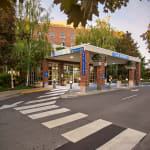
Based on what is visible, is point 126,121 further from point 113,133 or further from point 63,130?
point 63,130

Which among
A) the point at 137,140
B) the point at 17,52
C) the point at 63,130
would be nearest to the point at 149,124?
the point at 137,140

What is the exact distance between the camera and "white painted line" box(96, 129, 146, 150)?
2775 mm

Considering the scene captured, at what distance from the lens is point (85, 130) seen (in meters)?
3.65

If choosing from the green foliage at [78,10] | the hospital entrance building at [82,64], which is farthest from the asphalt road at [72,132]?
the hospital entrance building at [82,64]

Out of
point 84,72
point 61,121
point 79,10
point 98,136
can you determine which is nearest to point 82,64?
point 84,72

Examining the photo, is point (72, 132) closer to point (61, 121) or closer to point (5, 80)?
point (61, 121)

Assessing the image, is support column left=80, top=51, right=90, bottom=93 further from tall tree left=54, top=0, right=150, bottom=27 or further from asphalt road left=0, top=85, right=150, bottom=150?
tall tree left=54, top=0, right=150, bottom=27

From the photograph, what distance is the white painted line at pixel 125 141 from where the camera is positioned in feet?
9.11

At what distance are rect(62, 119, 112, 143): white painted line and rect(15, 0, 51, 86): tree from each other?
41.6 feet

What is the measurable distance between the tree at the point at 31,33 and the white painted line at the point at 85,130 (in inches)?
499

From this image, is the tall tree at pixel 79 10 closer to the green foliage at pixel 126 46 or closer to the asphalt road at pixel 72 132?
the asphalt road at pixel 72 132

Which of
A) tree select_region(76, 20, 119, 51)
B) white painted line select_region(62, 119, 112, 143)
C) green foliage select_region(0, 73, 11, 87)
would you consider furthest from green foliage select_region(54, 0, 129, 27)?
tree select_region(76, 20, 119, 51)

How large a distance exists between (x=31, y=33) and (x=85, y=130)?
15.1m

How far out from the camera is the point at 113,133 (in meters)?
3.44
